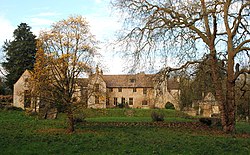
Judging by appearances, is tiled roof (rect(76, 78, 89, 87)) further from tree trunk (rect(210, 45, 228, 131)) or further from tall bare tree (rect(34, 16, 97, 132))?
tree trunk (rect(210, 45, 228, 131))

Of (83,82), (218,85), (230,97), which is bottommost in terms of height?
(230,97)

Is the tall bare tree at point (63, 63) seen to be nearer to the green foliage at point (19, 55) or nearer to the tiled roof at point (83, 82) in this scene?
the tiled roof at point (83, 82)

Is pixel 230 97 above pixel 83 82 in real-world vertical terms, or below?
below

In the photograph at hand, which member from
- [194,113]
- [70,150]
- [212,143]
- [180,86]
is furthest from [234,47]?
[194,113]

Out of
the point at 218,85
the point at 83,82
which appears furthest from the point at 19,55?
the point at 218,85

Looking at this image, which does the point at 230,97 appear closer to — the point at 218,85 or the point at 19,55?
the point at 218,85

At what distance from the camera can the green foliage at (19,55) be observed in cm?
4881

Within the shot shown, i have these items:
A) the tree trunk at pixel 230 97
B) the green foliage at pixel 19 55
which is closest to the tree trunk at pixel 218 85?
the tree trunk at pixel 230 97

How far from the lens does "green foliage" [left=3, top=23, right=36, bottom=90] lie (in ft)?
160

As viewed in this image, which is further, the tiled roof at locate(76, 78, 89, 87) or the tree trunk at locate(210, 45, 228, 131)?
the tree trunk at locate(210, 45, 228, 131)

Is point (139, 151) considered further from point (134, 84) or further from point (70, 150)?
point (134, 84)

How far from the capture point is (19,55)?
1929 inches

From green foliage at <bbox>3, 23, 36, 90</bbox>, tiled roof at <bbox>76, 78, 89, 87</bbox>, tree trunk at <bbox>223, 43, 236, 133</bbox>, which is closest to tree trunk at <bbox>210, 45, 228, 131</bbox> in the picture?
tree trunk at <bbox>223, 43, 236, 133</bbox>

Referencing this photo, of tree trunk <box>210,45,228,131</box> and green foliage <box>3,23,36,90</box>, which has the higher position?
green foliage <box>3,23,36,90</box>
